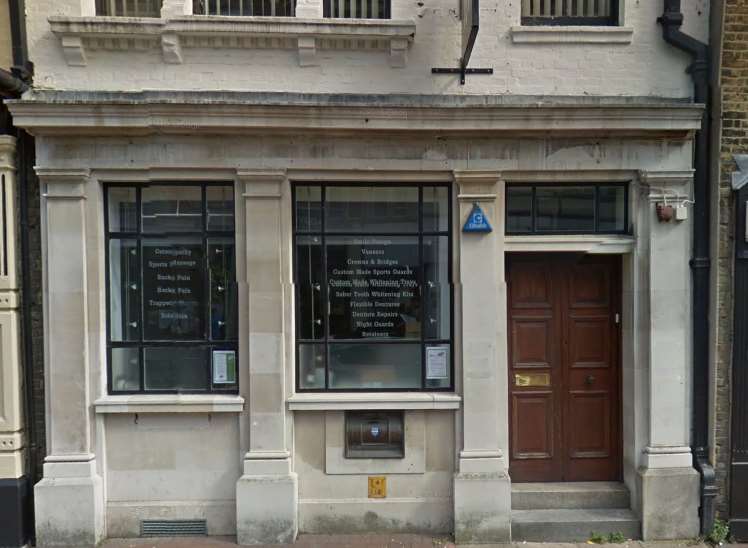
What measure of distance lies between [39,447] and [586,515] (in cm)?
555

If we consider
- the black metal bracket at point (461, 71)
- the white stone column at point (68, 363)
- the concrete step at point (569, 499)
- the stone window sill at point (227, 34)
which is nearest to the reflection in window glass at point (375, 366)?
the concrete step at point (569, 499)

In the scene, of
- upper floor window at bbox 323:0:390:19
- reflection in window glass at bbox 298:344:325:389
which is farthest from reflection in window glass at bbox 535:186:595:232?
reflection in window glass at bbox 298:344:325:389

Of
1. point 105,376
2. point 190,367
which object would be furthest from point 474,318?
point 105,376

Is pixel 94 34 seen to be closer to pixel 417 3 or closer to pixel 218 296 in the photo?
pixel 218 296

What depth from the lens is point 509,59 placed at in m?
5.03

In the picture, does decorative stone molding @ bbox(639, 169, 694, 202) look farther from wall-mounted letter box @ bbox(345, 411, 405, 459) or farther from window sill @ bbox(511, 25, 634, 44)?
wall-mounted letter box @ bbox(345, 411, 405, 459)

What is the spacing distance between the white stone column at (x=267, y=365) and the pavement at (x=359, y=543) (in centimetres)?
22

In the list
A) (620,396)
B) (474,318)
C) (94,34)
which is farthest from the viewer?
(620,396)

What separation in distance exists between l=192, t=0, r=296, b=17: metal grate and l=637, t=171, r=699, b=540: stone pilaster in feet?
13.0

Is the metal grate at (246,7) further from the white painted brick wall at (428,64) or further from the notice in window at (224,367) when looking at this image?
the notice in window at (224,367)

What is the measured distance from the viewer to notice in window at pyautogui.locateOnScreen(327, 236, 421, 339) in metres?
5.24

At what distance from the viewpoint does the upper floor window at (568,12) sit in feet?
17.0

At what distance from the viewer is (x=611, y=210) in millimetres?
5273

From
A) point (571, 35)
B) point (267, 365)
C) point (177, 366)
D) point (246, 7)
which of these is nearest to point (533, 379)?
point (267, 365)
